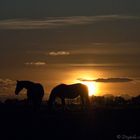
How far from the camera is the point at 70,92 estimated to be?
3148 cm

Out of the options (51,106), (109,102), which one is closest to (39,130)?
(51,106)

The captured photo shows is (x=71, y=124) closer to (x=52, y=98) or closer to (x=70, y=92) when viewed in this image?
(x=52, y=98)

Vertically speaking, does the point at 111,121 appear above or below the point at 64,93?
below

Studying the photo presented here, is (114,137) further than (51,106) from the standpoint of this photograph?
No

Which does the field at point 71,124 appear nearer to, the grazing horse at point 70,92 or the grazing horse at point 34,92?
the grazing horse at point 34,92

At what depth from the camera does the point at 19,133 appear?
71.6 feet

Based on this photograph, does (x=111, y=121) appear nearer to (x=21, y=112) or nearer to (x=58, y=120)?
(x=58, y=120)

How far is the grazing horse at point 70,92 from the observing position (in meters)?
31.3

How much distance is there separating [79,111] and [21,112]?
9.35 feet

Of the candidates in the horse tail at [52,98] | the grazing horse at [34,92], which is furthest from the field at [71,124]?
the horse tail at [52,98]

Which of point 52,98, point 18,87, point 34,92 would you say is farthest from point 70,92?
point 18,87

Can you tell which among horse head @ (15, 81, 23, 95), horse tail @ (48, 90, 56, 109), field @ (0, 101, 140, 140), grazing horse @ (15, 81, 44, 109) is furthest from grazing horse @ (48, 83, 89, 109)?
field @ (0, 101, 140, 140)

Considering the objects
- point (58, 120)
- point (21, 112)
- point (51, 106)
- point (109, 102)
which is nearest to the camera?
point (58, 120)

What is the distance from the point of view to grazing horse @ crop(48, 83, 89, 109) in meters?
31.3
